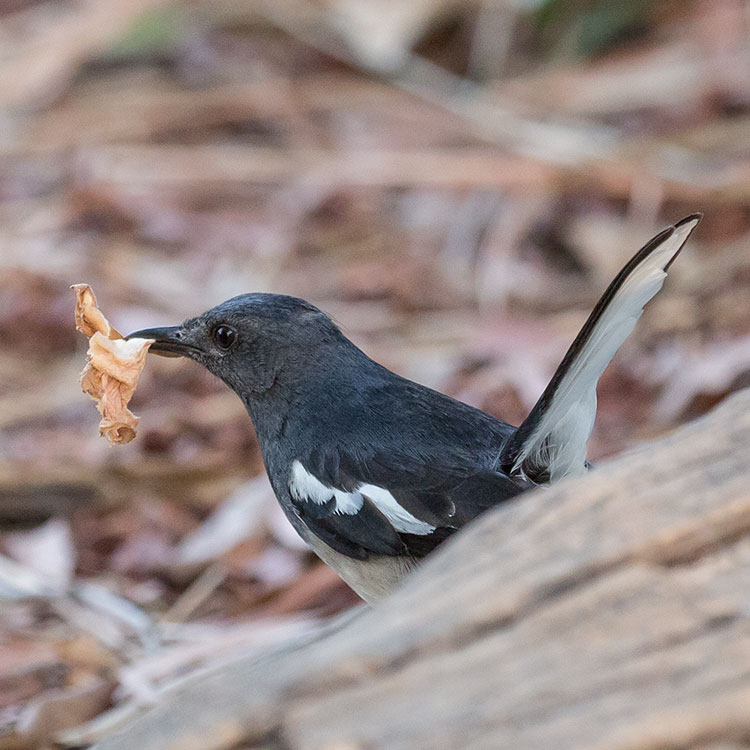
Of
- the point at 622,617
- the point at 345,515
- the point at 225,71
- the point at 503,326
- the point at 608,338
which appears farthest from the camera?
the point at 225,71

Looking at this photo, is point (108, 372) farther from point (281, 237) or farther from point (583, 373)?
point (281, 237)

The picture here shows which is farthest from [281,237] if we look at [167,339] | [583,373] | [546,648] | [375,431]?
[546,648]

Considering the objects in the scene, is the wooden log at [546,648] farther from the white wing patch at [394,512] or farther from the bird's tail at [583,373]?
the white wing patch at [394,512]

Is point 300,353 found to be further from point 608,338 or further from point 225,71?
point 225,71

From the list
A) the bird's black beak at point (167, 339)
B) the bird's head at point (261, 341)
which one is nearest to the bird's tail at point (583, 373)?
the bird's head at point (261, 341)

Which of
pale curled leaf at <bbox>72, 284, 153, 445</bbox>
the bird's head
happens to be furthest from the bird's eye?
pale curled leaf at <bbox>72, 284, 153, 445</bbox>

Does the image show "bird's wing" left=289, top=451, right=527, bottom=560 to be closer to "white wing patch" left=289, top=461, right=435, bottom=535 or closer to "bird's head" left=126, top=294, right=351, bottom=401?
"white wing patch" left=289, top=461, right=435, bottom=535

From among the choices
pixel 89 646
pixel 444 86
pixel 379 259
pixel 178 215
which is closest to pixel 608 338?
pixel 89 646
